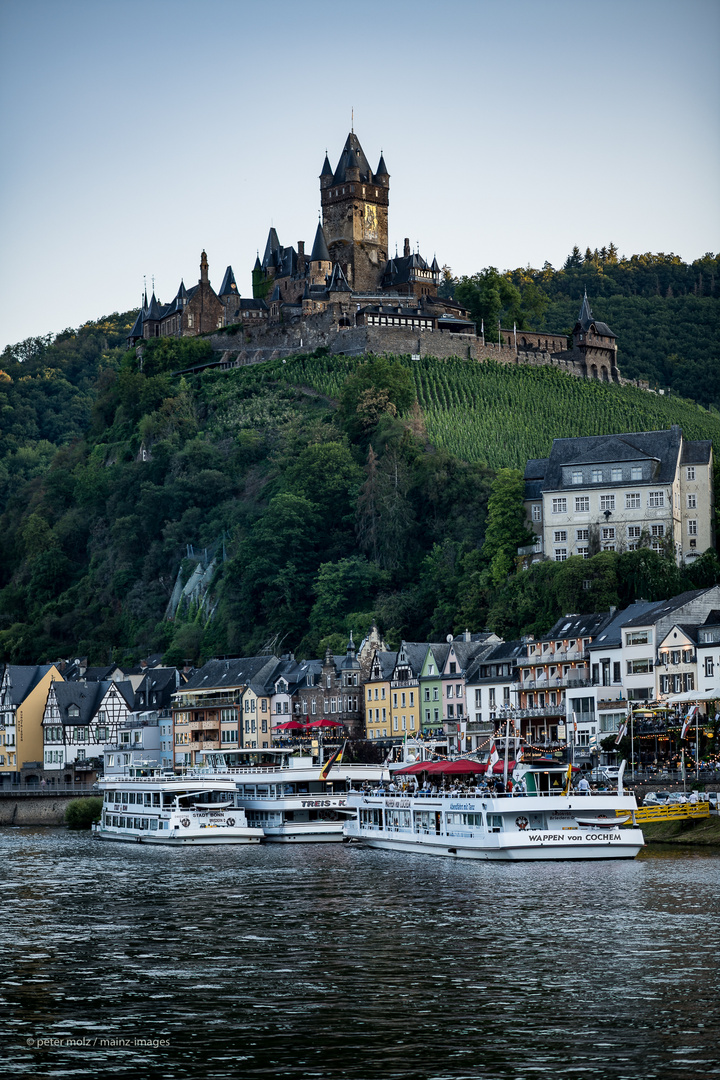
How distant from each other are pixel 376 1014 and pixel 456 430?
101m

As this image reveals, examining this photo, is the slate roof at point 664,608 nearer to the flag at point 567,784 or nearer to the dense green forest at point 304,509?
the dense green forest at point 304,509

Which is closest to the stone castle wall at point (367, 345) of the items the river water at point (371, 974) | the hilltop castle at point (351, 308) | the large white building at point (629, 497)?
the hilltop castle at point (351, 308)

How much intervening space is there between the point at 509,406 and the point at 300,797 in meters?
64.1

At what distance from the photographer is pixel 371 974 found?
32.5 meters

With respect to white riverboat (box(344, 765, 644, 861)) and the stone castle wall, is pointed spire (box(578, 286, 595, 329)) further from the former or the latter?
white riverboat (box(344, 765, 644, 861))

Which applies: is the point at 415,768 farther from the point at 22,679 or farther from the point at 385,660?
the point at 22,679

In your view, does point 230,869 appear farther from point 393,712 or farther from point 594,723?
point 393,712

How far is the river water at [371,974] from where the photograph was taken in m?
25.1

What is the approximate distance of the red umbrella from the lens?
67375 millimetres

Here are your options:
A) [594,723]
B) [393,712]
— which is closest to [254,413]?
[393,712]

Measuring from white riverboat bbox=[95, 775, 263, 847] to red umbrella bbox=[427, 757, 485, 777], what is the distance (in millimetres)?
9913

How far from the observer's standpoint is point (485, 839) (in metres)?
57.9

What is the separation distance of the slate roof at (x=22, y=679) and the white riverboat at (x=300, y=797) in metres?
38.0

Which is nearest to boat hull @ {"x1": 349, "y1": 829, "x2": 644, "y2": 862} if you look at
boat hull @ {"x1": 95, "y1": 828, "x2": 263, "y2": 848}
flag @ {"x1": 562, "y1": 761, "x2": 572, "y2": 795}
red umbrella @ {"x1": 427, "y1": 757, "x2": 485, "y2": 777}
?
flag @ {"x1": 562, "y1": 761, "x2": 572, "y2": 795}
